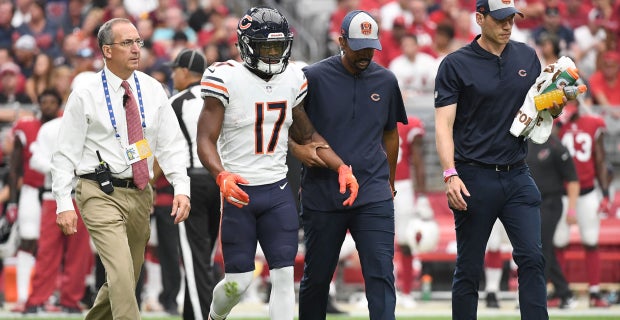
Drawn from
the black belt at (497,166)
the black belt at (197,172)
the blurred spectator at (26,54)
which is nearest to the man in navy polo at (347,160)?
the black belt at (497,166)

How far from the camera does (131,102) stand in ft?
25.9

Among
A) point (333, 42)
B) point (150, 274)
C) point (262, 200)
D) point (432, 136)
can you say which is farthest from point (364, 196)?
point (333, 42)

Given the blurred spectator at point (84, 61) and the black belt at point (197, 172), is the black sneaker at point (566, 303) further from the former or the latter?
the blurred spectator at point (84, 61)

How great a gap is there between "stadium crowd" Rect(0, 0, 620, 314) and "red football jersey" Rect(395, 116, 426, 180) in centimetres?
55

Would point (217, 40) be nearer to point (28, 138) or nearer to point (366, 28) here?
point (28, 138)

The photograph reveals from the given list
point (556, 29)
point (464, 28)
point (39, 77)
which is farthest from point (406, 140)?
point (39, 77)

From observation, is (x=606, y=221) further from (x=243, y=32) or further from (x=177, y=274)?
(x=243, y=32)

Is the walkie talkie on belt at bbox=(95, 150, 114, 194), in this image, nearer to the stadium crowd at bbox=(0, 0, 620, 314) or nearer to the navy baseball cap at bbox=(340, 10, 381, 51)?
the navy baseball cap at bbox=(340, 10, 381, 51)

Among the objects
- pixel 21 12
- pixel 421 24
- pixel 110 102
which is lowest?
pixel 110 102

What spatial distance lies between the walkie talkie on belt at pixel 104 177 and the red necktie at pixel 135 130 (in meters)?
0.17

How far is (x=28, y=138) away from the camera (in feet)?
41.4

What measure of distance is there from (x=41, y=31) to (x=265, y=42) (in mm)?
10596

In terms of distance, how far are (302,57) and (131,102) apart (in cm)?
1054

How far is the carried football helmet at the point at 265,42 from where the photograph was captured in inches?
311
